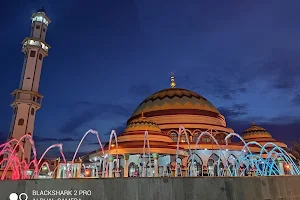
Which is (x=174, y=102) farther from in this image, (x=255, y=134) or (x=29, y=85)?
(x=29, y=85)

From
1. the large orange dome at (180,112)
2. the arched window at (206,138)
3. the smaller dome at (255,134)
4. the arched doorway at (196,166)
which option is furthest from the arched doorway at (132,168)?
the smaller dome at (255,134)

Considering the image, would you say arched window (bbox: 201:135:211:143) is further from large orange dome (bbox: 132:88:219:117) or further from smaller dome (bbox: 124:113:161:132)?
smaller dome (bbox: 124:113:161:132)

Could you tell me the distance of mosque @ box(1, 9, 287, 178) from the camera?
21438mm

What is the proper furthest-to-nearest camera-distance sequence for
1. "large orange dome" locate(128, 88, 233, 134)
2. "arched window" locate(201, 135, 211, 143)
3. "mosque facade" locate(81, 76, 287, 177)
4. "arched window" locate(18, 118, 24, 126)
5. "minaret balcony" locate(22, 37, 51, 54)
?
1. "minaret balcony" locate(22, 37, 51, 54)
2. "large orange dome" locate(128, 88, 233, 134)
3. "arched window" locate(18, 118, 24, 126)
4. "arched window" locate(201, 135, 211, 143)
5. "mosque facade" locate(81, 76, 287, 177)

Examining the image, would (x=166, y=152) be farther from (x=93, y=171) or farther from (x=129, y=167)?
(x=93, y=171)

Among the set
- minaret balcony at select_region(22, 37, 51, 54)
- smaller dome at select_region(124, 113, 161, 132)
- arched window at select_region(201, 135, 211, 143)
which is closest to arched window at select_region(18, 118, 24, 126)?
minaret balcony at select_region(22, 37, 51, 54)

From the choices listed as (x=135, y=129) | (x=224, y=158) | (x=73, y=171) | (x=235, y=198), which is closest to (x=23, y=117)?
(x=73, y=171)

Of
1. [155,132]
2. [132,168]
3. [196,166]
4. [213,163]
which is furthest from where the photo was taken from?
[213,163]

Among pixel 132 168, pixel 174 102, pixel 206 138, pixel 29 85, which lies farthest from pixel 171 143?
pixel 29 85

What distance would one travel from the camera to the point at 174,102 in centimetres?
3306

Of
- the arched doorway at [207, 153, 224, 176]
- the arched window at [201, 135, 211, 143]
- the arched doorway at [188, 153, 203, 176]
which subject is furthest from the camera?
the arched window at [201, 135, 211, 143]

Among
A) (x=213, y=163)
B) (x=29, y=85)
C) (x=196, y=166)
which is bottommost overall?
(x=196, y=166)

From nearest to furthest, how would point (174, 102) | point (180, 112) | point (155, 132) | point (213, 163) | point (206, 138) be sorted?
point (155, 132) → point (213, 163) → point (206, 138) → point (180, 112) → point (174, 102)

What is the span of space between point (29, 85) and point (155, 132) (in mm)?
20216
